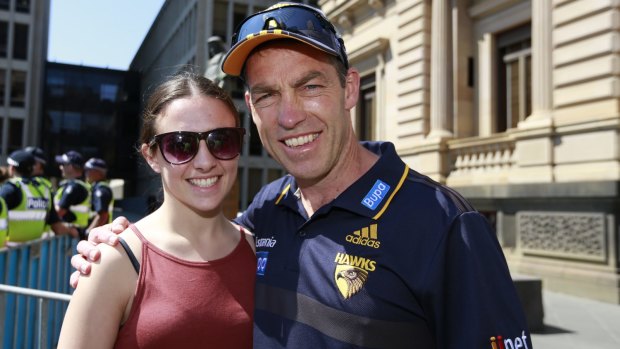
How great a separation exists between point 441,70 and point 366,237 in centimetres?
1217

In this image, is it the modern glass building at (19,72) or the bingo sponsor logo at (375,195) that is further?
the modern glass building at (19,72)

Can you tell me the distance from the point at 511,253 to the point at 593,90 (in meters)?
3.64

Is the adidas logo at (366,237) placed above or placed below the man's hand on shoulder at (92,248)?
above

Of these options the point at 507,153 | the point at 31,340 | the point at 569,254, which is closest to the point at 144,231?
the point at 31,340

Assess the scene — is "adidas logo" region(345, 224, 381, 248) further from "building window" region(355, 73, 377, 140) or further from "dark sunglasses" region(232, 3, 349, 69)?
"building window" region(355, 73, 377, 140)

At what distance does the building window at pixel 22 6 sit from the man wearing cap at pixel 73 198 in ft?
138

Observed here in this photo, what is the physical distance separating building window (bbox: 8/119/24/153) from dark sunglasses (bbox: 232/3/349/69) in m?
47.3

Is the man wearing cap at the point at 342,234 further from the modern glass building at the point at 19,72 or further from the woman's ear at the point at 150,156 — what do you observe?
the modern glass building at the point at 19,72

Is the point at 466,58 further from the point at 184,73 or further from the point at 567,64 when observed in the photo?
the point at 184,73

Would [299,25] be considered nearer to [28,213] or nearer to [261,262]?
[261,262]

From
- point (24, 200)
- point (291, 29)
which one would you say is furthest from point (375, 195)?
point (24, 200)

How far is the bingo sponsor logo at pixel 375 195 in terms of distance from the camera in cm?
197

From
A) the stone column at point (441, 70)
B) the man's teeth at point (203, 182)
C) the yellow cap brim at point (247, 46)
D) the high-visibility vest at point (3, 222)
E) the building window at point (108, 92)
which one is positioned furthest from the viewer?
the building window at point (108, 92)

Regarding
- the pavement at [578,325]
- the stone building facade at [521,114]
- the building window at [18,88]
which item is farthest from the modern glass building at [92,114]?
the pavement at [578,325]
